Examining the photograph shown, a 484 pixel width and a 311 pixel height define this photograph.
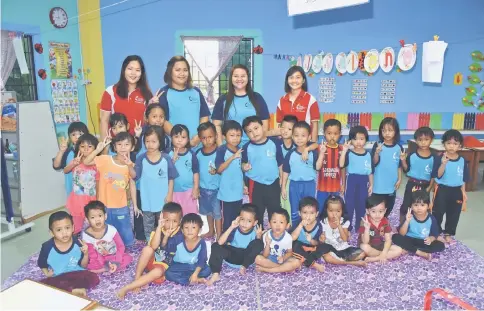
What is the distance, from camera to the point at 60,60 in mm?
5281

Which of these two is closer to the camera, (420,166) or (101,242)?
(101,242)

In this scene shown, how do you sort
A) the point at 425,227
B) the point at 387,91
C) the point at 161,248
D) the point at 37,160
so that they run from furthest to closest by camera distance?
1. the point at 387,91
2. the point at 37,160
3. the point at 425,227
4. the point at 161,248

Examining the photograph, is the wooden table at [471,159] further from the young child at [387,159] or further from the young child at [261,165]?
the young child at [261,165]

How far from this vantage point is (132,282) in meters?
2.51

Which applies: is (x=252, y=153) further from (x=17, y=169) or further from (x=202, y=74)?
(x=202, y=74)

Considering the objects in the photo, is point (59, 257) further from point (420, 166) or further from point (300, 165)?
point (420, 166)

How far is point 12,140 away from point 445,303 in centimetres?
407

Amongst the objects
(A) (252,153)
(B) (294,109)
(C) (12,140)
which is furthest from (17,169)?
(B) (294,109)

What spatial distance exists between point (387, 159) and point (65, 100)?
169 inches

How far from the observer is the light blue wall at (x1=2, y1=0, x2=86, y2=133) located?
15.3ft

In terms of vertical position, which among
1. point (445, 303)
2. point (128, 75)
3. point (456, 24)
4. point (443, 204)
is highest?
point (456, 24)

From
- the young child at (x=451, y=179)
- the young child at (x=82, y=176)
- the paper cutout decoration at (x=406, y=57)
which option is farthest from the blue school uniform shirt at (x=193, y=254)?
the paper cutout decoration at (x=406, y=57)

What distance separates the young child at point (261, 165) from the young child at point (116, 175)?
34.2 inches

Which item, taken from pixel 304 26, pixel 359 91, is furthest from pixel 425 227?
pixel 304 26
